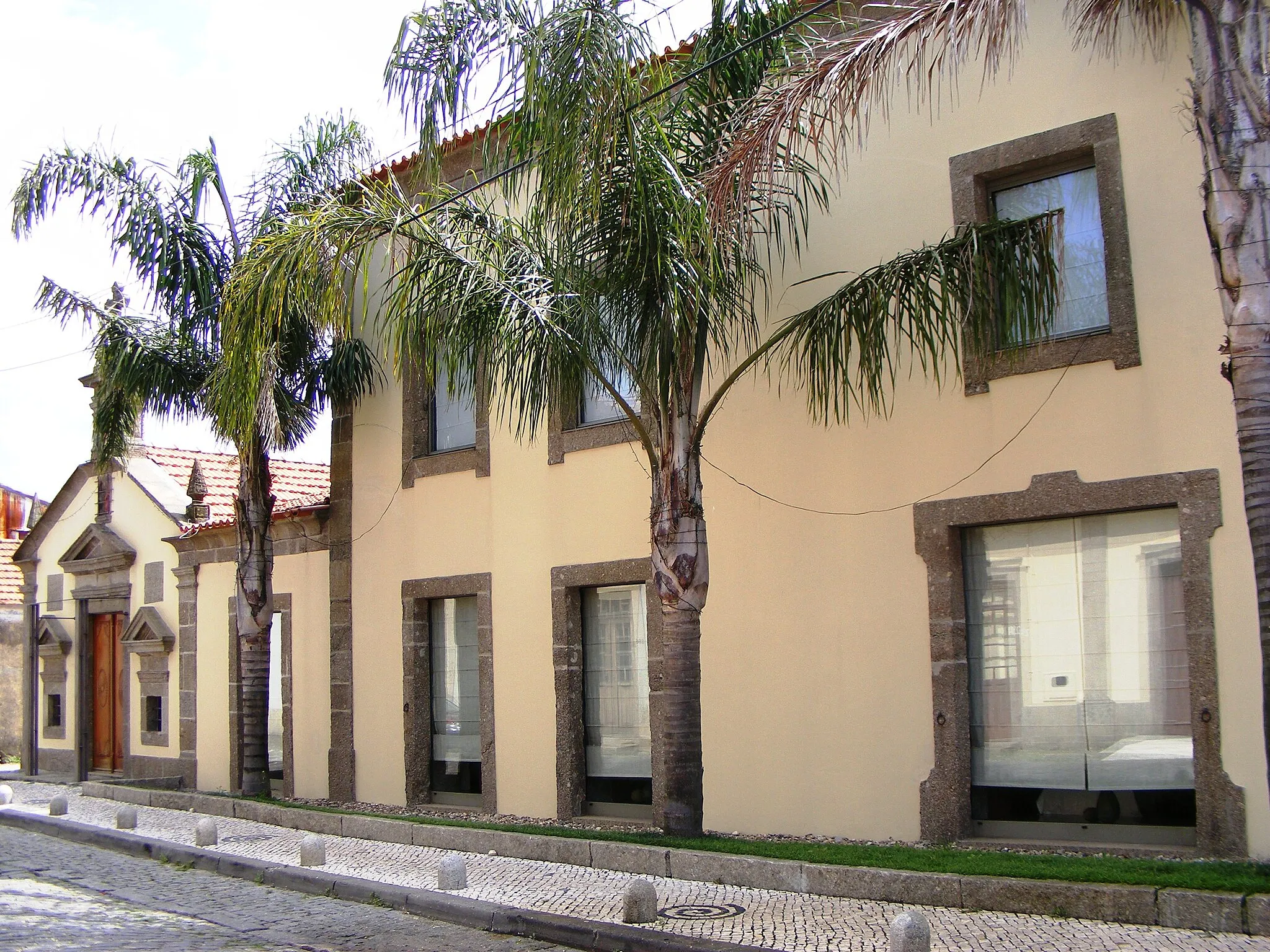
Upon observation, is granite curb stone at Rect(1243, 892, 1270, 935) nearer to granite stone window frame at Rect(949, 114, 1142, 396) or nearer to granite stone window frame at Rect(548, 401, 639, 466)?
granite stone window frame at Rect(949, 114, 1142, 396)

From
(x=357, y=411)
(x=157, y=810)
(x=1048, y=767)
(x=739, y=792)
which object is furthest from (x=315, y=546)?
(x=1048, y=767)

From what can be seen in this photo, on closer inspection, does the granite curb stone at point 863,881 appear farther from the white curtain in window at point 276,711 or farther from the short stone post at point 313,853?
the white curtain in window at point 276,711

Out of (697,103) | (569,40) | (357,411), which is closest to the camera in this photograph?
(569,40)

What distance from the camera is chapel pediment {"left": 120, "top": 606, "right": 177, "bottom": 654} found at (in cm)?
1789

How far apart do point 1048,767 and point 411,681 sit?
7237mm

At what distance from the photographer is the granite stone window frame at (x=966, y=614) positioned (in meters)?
8.08

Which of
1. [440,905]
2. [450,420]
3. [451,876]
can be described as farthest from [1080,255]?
[450,420]

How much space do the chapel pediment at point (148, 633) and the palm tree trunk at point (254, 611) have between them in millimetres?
3838

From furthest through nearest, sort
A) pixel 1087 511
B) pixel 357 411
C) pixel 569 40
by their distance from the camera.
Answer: pixel 357 411 → pixel 1087 511 → pixel 569 40

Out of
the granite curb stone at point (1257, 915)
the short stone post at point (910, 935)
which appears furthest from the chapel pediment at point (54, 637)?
the granite curb stone at point (1257, 915)

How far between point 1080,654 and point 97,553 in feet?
52.2

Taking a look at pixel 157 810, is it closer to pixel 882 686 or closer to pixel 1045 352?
pixel 882 686

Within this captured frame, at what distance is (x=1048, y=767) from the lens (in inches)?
356

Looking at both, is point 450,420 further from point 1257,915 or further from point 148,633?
point 1257,915
